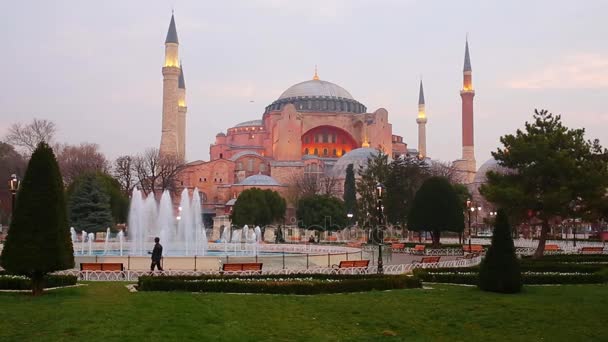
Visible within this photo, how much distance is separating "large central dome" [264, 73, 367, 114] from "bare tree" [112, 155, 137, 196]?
89.8ft

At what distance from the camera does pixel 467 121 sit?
6725 cm

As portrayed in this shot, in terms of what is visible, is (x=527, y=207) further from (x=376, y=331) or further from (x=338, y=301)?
(x=376, y=331)

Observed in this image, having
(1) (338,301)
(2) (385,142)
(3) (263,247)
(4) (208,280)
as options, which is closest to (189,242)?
(3) (263,247)

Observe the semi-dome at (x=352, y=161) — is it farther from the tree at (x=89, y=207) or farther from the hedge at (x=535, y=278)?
the hedge at (x=535, y=278)

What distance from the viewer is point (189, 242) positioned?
88.4ft

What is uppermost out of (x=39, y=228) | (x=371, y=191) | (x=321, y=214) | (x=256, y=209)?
(x=371, y=191)

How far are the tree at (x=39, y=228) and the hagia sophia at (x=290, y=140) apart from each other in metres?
44.9

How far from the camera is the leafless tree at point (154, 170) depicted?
44.8m

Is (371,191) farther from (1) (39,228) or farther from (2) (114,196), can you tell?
(1) (39,228)

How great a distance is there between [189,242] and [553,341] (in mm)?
21205

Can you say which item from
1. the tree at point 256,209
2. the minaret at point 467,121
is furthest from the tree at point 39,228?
the minaret at point 467,121

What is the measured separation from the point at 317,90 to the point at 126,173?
3390cm

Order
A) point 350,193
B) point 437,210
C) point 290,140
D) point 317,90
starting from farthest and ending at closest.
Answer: point 317,90
point 290,140
point 350,193
point 437,210

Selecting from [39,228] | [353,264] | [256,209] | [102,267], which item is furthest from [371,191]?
[39,228]
